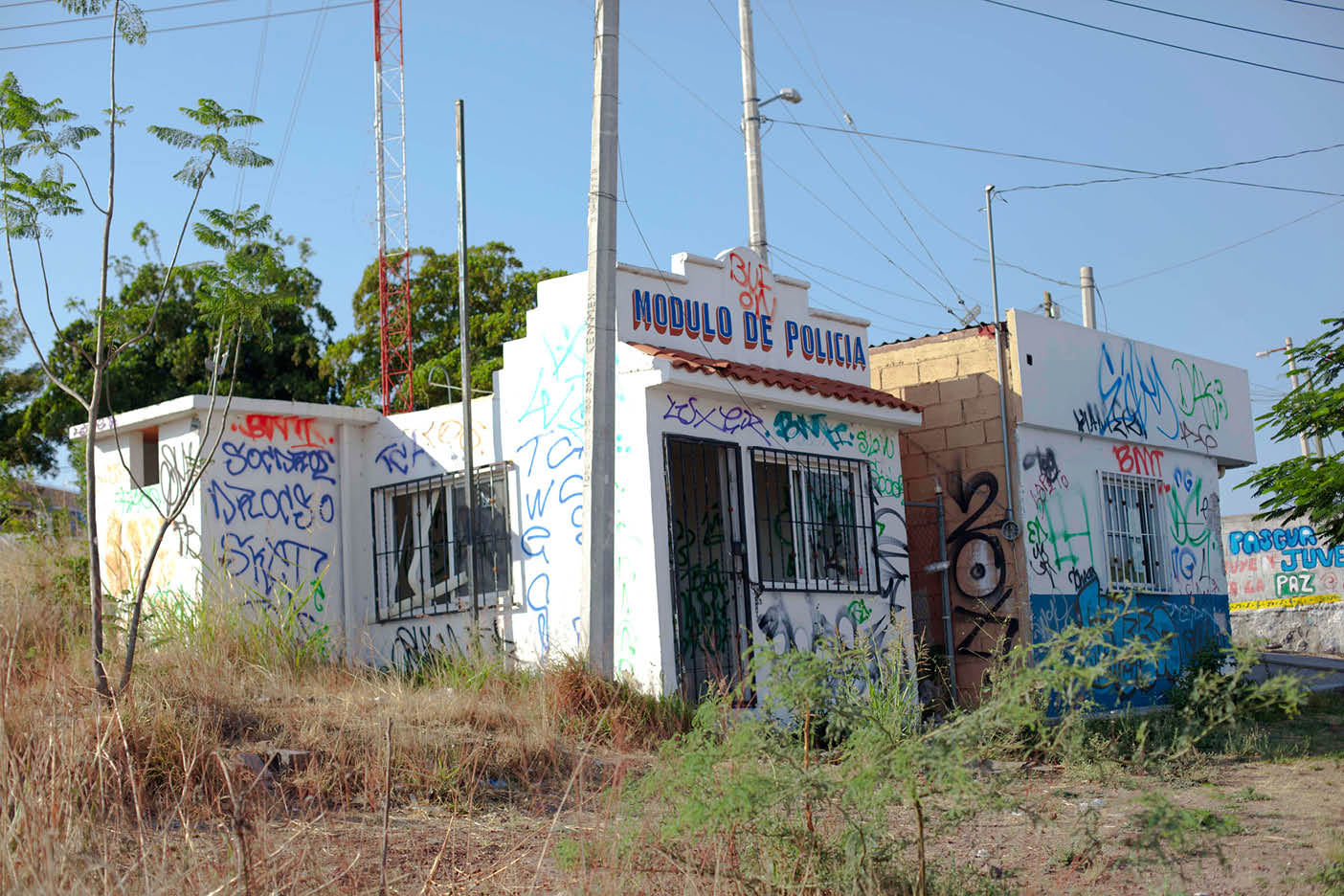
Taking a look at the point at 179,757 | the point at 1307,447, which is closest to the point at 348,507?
the point at 179,757

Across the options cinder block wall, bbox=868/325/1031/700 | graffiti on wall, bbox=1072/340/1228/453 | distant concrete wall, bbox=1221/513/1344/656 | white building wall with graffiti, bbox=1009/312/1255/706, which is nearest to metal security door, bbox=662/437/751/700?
cinder block wall, bbox=868/325/1031/700

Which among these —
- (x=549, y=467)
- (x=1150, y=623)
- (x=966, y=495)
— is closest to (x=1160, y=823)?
(x=549, y=467)

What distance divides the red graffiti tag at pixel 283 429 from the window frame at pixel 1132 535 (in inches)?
321

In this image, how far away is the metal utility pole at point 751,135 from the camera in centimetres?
1658

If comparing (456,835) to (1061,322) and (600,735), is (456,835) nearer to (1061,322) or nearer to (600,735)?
(600,735)

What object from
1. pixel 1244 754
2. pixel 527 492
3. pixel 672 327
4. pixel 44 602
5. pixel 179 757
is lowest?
pixel 1244 754

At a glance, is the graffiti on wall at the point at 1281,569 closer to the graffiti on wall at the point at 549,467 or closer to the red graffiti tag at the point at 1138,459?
the red graffiti tag at the point at 1138,459

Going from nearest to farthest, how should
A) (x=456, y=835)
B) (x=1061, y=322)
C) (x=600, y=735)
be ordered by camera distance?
(x=456, y=835)
(x=600, y=735)
(x=1061, y=322)

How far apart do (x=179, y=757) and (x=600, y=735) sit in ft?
9.19

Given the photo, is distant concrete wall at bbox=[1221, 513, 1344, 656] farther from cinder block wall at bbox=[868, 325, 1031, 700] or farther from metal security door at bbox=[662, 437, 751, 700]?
metal security door at bbox=[662, 437, 751, 700]

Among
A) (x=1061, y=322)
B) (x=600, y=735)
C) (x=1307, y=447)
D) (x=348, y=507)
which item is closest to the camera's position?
(x=600, y=735)

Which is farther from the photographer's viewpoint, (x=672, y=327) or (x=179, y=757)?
(x=672, y=327)

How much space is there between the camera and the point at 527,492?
11281 millimetres

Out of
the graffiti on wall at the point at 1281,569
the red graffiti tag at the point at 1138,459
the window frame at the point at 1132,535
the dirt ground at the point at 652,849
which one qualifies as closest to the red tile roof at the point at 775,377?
the window frame at the point at 1132,535
